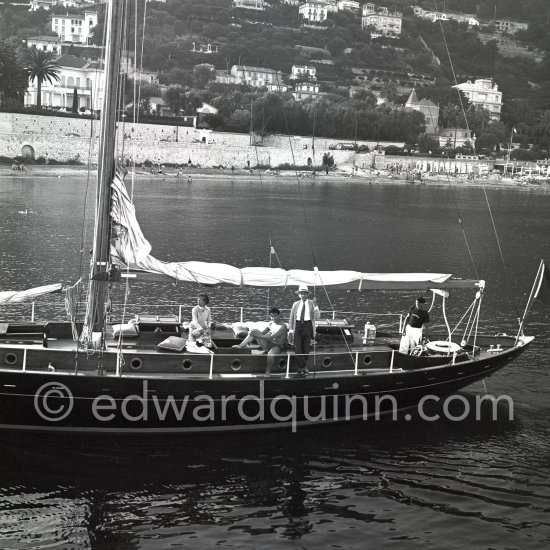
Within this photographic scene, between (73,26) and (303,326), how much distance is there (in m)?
190

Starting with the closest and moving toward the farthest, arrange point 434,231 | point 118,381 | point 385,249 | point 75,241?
point 118,381, point 75,241, point 385,249, point 434,231

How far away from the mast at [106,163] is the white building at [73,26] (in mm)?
184037

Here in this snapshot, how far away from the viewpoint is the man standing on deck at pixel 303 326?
1714 centimetres

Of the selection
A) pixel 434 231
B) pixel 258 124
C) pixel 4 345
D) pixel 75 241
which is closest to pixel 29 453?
pixel 4 345

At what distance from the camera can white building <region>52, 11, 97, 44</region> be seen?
627 feet

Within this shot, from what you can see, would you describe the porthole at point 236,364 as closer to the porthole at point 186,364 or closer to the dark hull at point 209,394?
the dark hull at point 209,394

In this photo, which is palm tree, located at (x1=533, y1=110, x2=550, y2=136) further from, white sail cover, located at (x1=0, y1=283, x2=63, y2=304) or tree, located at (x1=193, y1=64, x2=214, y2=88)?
white sail cover, located at (x1=0, y1=283, x2=63, y2=304)

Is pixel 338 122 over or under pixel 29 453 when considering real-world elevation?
over

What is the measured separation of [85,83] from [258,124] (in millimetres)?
27227

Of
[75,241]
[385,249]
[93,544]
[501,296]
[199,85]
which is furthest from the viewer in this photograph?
[199,85]

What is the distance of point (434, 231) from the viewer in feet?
222

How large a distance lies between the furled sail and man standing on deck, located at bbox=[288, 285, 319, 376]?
2.97 ft

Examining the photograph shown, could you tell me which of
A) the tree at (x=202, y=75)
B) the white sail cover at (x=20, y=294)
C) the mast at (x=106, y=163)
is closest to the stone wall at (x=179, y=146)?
the tree at (x=202, y=75)

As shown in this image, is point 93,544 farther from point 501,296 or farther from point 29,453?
point 501,296
